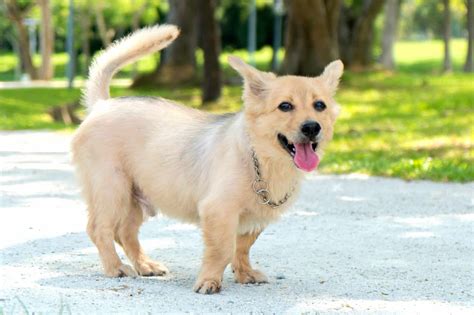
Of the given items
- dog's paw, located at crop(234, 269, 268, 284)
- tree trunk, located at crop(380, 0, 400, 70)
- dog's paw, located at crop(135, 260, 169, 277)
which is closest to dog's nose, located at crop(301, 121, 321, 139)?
dog's paw, located at crop(234, 269, 268, 284)

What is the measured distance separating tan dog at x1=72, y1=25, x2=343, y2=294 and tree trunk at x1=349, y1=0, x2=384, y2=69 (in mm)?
26496

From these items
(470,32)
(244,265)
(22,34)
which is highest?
(244,265)

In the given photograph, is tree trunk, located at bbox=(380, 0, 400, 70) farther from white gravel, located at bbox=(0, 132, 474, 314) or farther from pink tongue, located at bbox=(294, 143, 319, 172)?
pink tongue, located at bbox=(294, 143, 319, 172)

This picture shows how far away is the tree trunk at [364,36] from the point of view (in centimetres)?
3388

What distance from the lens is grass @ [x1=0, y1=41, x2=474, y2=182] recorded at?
44.6ft

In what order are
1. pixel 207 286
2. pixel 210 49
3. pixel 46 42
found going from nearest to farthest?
pixel 207 286, pixel 210 49, pixel 46 42

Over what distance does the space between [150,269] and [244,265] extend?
0.70 m

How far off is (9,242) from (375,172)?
601 cm

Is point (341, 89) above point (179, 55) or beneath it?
beneath

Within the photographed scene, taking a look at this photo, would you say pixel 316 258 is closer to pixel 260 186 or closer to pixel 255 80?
pixel 260 186

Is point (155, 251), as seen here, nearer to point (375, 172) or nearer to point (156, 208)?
point (156, 208)

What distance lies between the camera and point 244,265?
23.3ft

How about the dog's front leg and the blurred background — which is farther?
the blurred background

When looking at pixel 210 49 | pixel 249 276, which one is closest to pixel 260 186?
pixel 249 276
